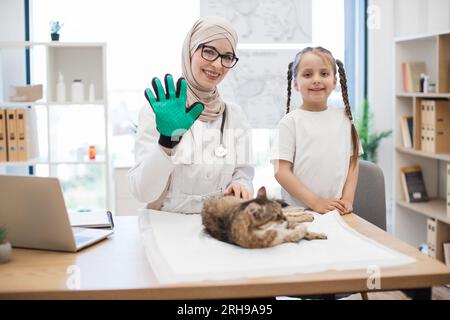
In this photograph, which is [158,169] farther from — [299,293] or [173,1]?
[173,1]

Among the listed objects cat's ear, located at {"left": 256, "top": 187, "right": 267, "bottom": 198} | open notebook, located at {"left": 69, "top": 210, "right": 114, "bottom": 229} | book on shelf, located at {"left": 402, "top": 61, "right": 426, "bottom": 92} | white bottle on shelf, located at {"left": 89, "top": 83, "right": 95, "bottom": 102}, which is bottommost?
open notebook, located at {"left": 69, "top": 210, "right": 114, "bottom": 229}

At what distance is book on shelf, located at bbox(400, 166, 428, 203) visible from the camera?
3537 mm

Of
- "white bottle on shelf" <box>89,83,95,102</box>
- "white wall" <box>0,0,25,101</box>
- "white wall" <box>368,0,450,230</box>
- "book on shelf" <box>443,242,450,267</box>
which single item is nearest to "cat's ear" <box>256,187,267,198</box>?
"book on shelf" <box>443,242,450,267</box>

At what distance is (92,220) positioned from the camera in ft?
4.82

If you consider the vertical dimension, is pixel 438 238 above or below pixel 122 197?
below

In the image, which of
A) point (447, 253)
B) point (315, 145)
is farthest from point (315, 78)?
point (447, 253)

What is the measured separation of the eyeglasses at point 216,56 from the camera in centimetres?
153

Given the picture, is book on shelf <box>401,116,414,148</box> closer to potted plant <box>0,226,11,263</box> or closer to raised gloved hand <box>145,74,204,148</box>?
raised gloved hand <box>145,74,204,148</box>

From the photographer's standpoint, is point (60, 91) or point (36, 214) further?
point (60, 91)

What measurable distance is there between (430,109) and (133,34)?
6.77 feet

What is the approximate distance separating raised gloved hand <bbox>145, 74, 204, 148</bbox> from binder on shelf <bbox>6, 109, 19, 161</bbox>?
249cm

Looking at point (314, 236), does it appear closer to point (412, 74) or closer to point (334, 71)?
point (334, 71)

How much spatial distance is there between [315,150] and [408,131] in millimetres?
2047

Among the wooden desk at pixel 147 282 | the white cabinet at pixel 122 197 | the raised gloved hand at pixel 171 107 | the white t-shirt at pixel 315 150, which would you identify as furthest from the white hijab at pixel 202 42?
the white cabinet at pixel 122 197
